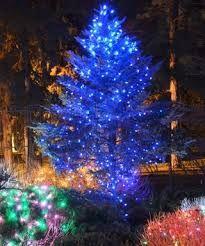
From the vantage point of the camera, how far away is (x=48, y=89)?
19.2 metres

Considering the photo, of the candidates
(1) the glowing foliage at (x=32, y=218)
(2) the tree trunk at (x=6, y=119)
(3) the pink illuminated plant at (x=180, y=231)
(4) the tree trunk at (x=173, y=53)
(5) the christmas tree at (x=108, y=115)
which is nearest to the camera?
(3) the pink illuminated plant at (x=180, y=231)

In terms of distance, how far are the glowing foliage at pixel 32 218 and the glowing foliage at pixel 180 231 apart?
1.75 metres

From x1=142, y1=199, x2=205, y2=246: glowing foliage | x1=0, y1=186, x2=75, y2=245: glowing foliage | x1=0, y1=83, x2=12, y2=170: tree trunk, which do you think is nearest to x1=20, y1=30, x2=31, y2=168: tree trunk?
x1=0, y1=83, x2=12, y2=170: tree trunk

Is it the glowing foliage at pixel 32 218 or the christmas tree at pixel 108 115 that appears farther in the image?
the christmas tree at pixel 108 115

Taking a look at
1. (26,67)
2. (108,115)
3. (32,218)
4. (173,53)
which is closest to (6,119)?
(26,67)

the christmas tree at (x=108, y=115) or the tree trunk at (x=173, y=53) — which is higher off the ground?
the tree trunk at (x=173, y=53)

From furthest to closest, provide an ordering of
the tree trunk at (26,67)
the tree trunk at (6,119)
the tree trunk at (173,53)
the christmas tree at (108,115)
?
the tree trunk at (6,119)
the tree trunk at (26,67)
the tree trunk at (173,53)
the christmas tree at (108,115)

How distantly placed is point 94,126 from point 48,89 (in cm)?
746

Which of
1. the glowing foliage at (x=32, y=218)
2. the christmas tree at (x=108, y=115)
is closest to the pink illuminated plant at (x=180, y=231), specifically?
the glowing foliage at (x=32, y=218)

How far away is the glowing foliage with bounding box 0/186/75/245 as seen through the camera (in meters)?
9.26

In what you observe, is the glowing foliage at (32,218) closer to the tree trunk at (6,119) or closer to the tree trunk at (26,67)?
the tree trunk at (26,67)

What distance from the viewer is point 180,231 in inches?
305

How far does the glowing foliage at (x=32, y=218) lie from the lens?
9.26 meters

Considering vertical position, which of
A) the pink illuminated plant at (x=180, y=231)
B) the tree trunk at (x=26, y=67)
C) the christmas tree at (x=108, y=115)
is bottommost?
the pink illuminated plant at (x=180, y=231)
